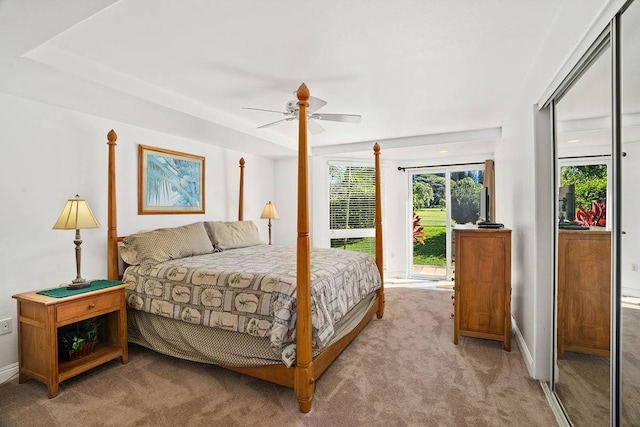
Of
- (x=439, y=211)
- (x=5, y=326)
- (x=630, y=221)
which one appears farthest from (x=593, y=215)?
(x=439, y=211)

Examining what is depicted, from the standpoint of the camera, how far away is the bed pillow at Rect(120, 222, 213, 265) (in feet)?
9.41

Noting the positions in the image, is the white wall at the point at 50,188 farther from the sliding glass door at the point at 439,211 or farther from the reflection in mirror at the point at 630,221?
the sliding glass door at the point at 439,211

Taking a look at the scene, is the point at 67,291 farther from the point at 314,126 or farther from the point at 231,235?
the point at 314,126

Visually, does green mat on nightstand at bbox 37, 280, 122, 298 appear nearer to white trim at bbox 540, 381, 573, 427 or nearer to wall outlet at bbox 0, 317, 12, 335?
wall outlet at bbox 0, 317, 12, 335

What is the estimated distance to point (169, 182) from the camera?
3.67 metres

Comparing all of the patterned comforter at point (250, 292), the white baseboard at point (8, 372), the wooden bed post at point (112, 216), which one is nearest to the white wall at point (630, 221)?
the patterned comforter at point (250, 292)

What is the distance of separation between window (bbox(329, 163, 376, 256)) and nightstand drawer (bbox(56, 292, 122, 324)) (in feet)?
11.9

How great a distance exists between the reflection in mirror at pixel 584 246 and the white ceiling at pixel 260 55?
23.3 inches

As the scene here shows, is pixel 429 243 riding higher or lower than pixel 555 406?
higher

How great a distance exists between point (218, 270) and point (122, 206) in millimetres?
1497

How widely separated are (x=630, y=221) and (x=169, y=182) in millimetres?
3890

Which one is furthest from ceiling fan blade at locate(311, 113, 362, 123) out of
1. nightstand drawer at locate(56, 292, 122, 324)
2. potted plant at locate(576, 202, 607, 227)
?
nightstand drawer at locate(56, 292, 122, 324)

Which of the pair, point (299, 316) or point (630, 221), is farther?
point (299, 316)

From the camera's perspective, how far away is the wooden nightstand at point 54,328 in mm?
2096
